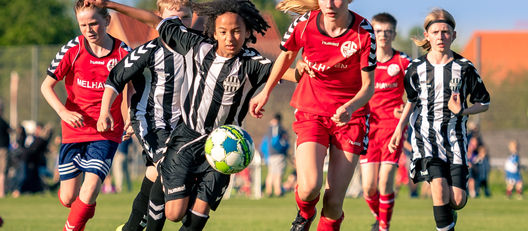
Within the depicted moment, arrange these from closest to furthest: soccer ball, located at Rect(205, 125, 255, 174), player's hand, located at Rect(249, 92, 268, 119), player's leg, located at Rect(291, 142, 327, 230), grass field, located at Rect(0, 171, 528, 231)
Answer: soccer ball, located at Rect(205, 125, 255, 174) < player's hand, located at Rect(249, 92, 268, 119) < player's leg, located at Rect(291, 142, 327, 230) < grass field, located at Rect(0, 171, 528, 231)

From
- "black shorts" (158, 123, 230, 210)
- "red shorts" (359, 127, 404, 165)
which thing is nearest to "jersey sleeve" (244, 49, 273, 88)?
"black shorts" (158, 123, 230, 210)

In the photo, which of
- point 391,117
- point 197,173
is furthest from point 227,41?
point 391,117

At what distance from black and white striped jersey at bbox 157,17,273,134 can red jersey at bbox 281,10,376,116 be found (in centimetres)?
44

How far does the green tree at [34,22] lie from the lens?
57281 millimetres

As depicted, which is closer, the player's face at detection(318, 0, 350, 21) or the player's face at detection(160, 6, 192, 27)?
the player's face at detection(318, 0, 350, 21)

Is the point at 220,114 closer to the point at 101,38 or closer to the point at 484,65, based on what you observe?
the point at 101,38

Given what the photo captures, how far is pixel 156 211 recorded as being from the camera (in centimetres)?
701

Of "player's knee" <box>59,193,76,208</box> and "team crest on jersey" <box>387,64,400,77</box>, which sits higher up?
"team crest on jersey" <box>387,64,400,77</box>

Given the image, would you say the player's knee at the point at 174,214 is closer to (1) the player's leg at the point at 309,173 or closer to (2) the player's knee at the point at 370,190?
(1) the player's leg at the point at 309,173

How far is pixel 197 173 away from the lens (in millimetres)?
6754

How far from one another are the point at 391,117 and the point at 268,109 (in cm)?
1596

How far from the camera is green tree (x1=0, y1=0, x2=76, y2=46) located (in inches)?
2255

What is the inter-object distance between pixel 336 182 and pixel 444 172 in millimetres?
1077

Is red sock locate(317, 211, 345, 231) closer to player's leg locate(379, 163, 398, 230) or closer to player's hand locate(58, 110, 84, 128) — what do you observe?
player's leg locate(379, 163, 398, 230)
